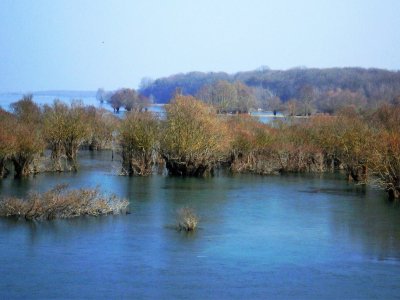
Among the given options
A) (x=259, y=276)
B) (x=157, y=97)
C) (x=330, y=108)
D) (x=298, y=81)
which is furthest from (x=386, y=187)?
(x=157, y=97)

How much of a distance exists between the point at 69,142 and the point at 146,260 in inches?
950

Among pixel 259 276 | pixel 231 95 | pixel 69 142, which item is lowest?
pixel 259 276

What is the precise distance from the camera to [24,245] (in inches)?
784

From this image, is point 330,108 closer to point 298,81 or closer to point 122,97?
point 122,97

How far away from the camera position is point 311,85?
149 m

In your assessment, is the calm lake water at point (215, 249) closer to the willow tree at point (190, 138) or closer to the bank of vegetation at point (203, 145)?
the bank of vegetation at point (203, 145)

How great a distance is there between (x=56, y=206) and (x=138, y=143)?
14.1 m

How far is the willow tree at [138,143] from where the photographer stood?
1474 inches

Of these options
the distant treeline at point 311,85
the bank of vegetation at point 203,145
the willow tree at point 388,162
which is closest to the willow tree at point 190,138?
the bank of vegetation at point 203,145

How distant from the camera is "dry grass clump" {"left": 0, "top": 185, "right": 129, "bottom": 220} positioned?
76.7ft

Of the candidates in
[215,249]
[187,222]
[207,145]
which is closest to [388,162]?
[207,145]

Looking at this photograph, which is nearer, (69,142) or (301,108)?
(69,142)

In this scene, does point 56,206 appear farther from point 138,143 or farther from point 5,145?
point 138,143

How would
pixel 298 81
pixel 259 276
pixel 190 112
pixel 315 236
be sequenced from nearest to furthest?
pixel 259 276 < pixel 315 236 < pixel 190 112 < pixel 298 81
